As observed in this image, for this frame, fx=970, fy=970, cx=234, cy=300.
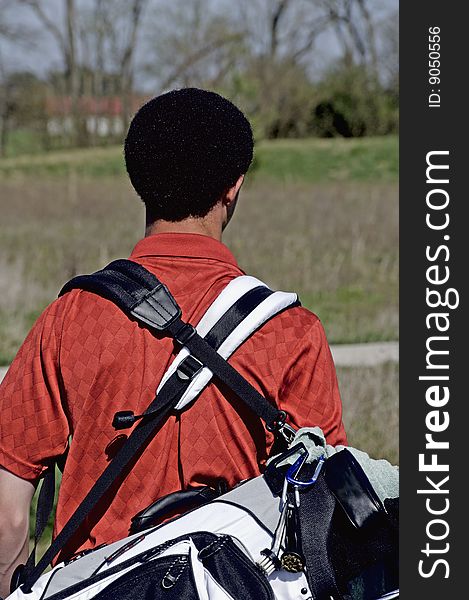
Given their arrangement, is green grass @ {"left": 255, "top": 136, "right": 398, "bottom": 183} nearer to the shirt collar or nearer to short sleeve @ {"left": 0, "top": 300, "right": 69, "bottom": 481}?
the shirt collar

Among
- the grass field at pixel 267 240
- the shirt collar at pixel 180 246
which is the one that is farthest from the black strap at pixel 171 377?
the grass field at pixel 267 240

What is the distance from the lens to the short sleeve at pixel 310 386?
1977mm

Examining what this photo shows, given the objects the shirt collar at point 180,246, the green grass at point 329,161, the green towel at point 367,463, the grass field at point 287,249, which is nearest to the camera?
the green towel at point 367,463

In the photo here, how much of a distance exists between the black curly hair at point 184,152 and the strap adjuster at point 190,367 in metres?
0.34

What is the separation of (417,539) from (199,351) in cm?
57

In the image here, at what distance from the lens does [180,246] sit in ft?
6.71

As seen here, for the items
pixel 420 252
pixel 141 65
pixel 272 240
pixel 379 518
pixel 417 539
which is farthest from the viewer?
pixel 141 65

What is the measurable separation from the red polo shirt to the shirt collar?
0.22 ft

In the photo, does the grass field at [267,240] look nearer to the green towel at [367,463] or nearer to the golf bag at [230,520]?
the golf bag at [230,520]

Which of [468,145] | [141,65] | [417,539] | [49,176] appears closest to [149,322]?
[417,539]

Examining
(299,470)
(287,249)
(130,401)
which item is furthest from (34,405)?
(287,249)

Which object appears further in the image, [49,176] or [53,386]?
[49,176]

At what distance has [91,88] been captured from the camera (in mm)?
52719

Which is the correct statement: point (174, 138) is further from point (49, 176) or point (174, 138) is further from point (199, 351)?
point (49, 176)
